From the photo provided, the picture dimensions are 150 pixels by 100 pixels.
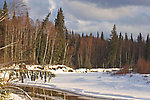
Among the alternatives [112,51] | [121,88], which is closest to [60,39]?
[112,51]

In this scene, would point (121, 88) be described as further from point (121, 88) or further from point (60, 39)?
point (60, 39)

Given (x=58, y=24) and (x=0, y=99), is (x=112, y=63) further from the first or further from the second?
(x=0, y=99)

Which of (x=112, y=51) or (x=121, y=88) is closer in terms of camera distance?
(x=121, y=88)

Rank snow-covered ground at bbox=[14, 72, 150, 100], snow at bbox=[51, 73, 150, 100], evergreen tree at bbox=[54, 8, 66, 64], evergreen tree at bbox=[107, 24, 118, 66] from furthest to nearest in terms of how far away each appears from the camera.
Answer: evergreen tree at bbox=[107, 24, 118, 66]
evergreen tree at bbox=[54, 8, 66, 64]
snow at bbox=[51, 73, 150, 100]
snow-covered ground at bbox=[14, 72, 150, 100]

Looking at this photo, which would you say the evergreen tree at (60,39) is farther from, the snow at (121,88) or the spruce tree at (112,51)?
the snow at (121,88)

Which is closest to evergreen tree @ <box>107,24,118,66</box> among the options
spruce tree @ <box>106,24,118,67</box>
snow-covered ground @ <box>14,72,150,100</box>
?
spruce tree @ <box>106,24,118,67</box>

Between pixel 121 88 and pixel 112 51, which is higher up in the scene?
pixel 112 51

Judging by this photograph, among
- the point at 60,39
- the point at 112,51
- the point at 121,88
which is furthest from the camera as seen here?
the point at 112,51

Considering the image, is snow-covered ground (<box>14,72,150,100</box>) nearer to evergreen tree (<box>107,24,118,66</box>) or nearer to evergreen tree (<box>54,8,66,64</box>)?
evergreen tree (<box>54,8,66,64</box>)

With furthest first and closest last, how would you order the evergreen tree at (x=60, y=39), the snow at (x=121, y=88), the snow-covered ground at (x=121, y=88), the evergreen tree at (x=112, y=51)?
the evergreen tree at (x=112, y=51)
the evergreen tree at (x=60, y=39)
the snow at (x=121, y=88)
the snow-covered ground at (x=121, y=88)

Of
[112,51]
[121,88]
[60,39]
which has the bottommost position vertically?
[121,88]

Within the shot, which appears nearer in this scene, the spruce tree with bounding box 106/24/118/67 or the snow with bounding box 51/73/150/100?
the snow with bounding box 51/73/150/100

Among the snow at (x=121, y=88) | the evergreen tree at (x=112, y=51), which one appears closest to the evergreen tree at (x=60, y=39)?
the evergreen tree at (x=112, y=51)

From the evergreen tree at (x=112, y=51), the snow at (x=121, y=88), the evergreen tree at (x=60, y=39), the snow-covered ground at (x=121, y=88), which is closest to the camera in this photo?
the snow-covered ground at (x=121, y=88)
